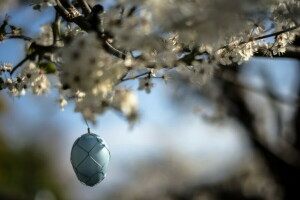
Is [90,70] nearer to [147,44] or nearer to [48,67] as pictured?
[147,44]

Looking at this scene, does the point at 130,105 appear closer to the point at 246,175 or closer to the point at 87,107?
the point at 87,107

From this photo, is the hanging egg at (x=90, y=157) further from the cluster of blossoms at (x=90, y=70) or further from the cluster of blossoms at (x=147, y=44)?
the cluster of blossoms at (x=90, y=70)

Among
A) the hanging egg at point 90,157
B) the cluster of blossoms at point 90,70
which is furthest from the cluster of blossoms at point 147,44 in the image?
the hanging egg at point 90,157

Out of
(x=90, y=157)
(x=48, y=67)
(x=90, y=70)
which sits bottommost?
(x=90, y=70)

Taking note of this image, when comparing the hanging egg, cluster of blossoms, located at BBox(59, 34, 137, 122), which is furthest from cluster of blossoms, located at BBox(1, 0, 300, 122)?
the hanging egg

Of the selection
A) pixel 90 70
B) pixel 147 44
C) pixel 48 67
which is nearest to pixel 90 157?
pixel 48 67

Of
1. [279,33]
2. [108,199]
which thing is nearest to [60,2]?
[279,33]
